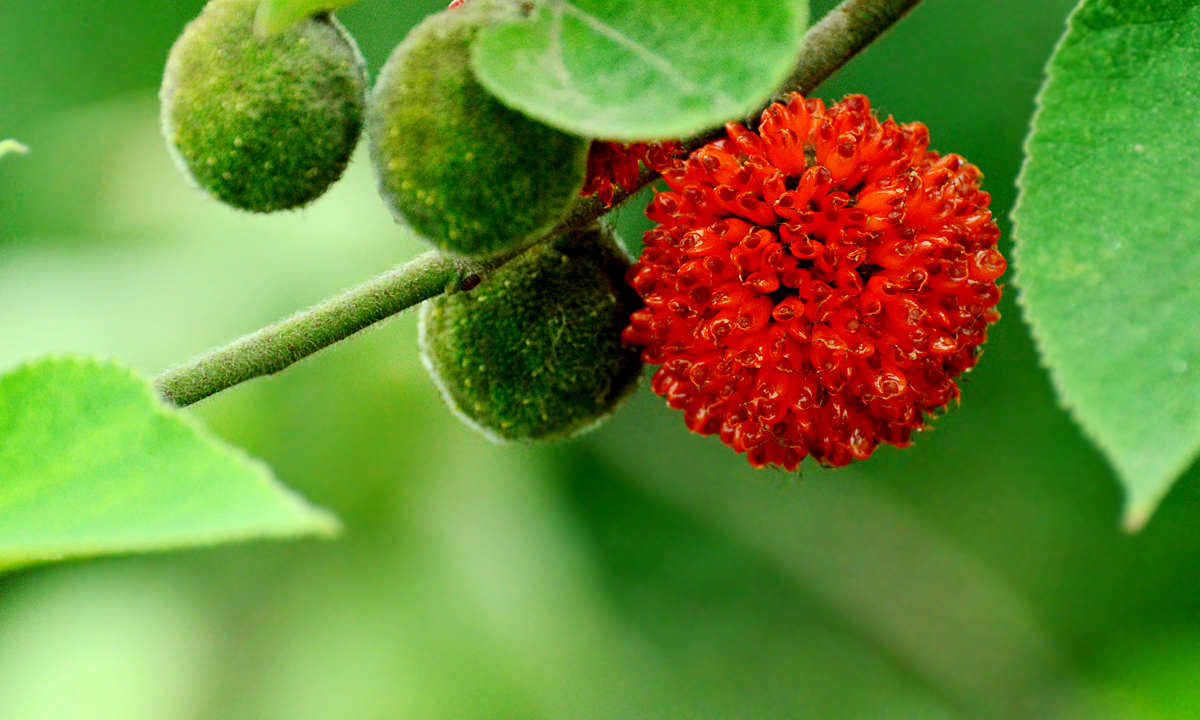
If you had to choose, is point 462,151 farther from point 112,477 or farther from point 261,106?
point 112,477

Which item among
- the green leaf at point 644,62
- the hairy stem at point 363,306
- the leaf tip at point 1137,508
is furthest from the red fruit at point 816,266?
the leaf tip at point 1137,508

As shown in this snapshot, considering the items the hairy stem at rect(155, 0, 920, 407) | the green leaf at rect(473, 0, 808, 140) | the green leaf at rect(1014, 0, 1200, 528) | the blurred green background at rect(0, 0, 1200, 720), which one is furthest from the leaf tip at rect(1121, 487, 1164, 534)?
the blurred green background at rect(0, 0, 1200, 720)

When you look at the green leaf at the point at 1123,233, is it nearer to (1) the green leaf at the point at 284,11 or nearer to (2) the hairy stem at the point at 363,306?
(2) the hairy stem at the point at 363,306

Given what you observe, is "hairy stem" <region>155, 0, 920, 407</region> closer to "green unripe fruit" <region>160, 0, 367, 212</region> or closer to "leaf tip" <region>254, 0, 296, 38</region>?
"green unripe fruit" <region>160, 0, 367, 212</region>

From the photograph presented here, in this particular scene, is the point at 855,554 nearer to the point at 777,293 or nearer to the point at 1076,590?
the point at 1076,590

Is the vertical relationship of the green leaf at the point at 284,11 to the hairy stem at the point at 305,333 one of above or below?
above

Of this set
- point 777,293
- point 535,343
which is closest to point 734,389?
point 777,293

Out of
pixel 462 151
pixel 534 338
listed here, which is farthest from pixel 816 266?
pixel 462 151
